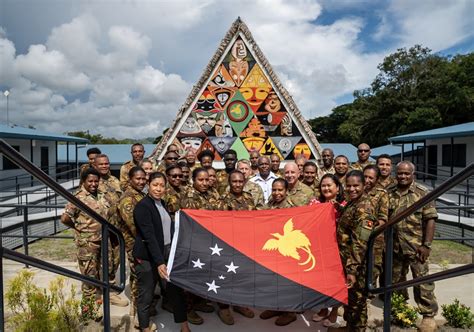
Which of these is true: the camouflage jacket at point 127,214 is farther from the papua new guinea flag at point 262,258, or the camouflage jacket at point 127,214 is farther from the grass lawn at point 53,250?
the grass lawn at point 53,250

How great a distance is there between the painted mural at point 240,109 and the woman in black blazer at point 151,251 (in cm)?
428

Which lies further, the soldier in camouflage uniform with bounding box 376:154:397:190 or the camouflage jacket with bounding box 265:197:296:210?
the soldier in camouflage uniform with bounding box 376:154:397:190

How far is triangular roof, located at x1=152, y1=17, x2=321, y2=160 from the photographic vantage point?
24.5 ft

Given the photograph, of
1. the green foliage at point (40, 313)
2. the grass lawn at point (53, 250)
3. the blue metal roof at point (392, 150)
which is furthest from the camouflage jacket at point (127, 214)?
the blue metal roof at point (392, 150)

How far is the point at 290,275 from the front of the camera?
322cm

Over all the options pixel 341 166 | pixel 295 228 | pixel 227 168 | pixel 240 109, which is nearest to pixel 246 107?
A: pixel 240 109

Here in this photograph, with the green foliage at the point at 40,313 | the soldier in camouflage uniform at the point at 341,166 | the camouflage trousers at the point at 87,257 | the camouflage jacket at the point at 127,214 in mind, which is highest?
the soldier in camouflage uniform at the point at 341,166

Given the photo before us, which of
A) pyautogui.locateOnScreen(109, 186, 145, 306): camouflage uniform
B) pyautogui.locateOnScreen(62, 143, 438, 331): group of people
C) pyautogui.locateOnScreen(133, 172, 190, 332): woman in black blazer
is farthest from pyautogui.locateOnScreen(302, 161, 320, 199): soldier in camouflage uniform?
pyautogui.locateOnScreen(109, 186, 145, 306): camouflage uniform

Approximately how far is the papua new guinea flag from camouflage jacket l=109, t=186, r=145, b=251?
0.54 metres

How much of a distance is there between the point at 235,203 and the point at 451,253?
18.4 feet

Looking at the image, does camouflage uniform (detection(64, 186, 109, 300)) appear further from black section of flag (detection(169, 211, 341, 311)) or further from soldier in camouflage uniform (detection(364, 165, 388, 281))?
soldier in camouflage uniform (detection(364, 165, 388, 281))

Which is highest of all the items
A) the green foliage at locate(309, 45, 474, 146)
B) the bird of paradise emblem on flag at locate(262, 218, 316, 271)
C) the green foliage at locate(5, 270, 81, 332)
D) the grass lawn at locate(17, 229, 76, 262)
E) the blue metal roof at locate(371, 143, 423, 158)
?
the green foliage at locate(309, 45, 474, 146)

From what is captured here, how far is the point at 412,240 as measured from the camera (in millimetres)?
3750

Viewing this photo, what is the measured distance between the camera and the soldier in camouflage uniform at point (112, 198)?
412 cm
